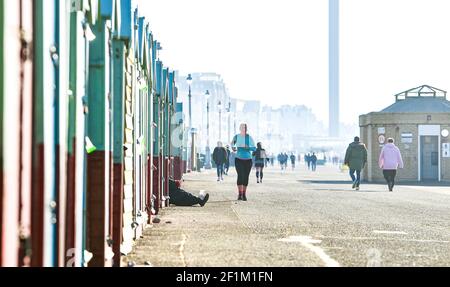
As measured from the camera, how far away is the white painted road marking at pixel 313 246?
8.01 m

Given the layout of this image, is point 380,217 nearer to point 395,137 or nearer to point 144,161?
point 144,161

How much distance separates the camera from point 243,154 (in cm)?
2034

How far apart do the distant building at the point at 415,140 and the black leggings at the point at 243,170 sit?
19401 mm

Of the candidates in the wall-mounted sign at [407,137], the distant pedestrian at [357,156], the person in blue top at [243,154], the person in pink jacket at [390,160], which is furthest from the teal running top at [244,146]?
the wall-mounted sign at [407,137]

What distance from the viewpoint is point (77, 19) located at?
561 centimetres

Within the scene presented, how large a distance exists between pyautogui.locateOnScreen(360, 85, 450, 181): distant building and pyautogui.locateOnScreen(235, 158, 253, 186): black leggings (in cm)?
1940

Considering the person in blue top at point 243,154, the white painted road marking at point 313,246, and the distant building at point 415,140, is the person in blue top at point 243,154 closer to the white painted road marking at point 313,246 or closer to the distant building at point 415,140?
the white painted road marking at point 313,246

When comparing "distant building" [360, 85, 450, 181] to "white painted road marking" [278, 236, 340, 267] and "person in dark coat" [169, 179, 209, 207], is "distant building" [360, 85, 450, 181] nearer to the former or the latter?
"person in dark coat" [169, 179, 209, 207]

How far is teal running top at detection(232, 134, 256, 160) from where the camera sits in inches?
786

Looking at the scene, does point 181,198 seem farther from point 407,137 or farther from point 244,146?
point 407,137

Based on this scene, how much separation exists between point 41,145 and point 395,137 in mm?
35291

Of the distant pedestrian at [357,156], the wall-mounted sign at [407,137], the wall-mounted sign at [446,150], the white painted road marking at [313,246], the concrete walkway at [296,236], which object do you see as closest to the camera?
the white painted road marking at [313,246]

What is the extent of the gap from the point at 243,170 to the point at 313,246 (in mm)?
10670
